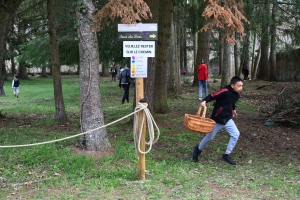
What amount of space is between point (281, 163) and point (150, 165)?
2.58 meters

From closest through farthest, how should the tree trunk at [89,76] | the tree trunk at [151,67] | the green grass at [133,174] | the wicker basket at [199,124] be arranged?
the green grass at [133,174] < the wicker basket at [199,124] < the tree trunk at [89,76] < the tree trunk at [151,67]

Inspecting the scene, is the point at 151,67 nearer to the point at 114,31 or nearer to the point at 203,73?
the point at 114,31

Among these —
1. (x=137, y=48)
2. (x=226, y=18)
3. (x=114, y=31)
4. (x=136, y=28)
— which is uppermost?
(x=114, y=31)

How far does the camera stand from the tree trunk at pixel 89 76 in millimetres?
6996

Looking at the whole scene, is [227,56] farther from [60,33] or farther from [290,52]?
[60,33]

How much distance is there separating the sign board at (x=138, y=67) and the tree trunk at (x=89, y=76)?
1.27 meters

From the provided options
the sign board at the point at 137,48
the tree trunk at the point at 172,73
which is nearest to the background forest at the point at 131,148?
the sign board at the point at 137,48

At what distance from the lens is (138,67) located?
19.8 feet

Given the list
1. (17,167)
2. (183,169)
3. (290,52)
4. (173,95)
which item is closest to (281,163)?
(183,169)

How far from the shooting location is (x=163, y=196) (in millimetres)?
5449

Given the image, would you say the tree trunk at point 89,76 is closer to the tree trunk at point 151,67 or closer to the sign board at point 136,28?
the sign board at point 136,28

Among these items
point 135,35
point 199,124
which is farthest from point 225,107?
point 135,35

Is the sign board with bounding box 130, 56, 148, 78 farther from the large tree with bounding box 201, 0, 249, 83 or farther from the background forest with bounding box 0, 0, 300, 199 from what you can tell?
the large tree with bounding box 201, 0, 249, 83

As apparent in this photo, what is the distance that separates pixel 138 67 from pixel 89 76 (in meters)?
1.36
